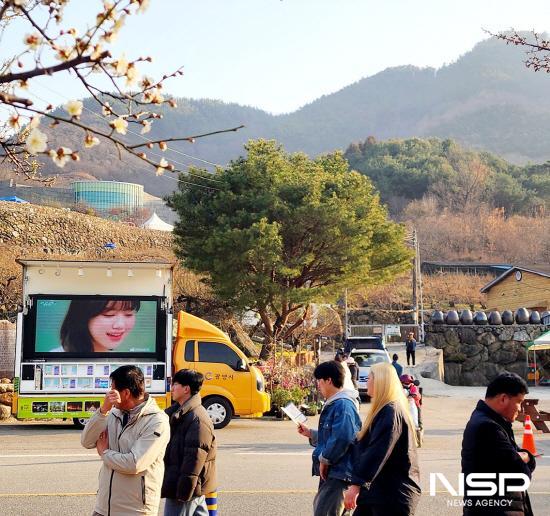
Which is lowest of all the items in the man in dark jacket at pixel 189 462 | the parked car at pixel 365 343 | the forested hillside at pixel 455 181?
the parked car at pixel 365 343

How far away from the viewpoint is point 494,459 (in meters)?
4.88

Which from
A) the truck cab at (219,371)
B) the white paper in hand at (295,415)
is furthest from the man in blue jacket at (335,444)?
the truck cab at (219,371)

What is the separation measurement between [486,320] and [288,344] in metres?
12.8

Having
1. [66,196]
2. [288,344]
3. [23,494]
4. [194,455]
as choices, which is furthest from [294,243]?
[66,196]

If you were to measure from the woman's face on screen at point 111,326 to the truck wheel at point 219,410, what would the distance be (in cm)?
231

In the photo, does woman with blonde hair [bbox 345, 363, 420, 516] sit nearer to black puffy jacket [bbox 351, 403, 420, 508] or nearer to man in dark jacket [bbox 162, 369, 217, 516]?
black puffy jacket [bbox 351, 403, 420, 508]

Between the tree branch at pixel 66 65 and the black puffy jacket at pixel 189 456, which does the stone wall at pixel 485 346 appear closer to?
the black puffy jacket at pixel 189 456

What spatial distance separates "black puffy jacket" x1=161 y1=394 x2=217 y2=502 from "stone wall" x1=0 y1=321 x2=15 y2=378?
54.2 ft

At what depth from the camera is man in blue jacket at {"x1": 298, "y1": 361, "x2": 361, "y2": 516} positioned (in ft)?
19.5

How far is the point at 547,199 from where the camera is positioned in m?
86.0

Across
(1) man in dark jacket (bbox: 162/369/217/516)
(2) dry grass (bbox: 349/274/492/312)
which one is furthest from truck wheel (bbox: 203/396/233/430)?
(2) dry grass (bbox: 349/274/492/312)

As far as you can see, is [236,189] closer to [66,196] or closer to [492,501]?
[492,501]

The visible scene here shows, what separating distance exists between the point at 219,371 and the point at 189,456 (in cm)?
1126

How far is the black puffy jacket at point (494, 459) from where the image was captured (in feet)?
15.9
